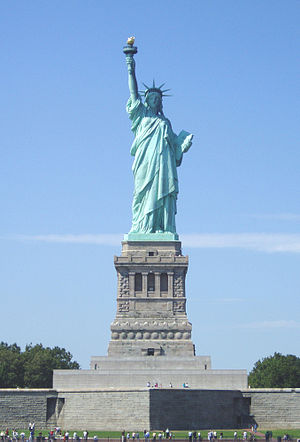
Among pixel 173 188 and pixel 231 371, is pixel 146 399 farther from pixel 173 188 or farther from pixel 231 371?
pixel 173 188

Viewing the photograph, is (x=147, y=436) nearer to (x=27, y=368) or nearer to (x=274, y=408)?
(x=274, y=408)

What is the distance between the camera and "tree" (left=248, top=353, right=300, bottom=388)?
70.0 meters

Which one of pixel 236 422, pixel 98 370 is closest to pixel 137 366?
pixel 98 370

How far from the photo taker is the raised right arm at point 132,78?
206 ft

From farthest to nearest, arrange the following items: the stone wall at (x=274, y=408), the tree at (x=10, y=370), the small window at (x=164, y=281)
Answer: the tree at (x=10, y=370) < the small window at (x=164, y=281) < the stone wall at (x=274, y=408)

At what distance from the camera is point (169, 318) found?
59.7 m

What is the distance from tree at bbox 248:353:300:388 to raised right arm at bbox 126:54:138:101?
20014 millimetres

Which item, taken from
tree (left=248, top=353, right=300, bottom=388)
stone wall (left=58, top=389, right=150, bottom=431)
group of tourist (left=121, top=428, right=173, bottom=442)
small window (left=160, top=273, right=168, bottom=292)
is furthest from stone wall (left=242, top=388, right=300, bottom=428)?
tree (left=248, top=353, right=300, bottom=388)

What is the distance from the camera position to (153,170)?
6247 centimetres

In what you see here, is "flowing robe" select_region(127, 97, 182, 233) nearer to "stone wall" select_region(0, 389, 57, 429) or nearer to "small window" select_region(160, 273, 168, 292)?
"small window" select_region(160, 273, 168, 292)

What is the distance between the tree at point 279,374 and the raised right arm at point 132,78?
20.0 m

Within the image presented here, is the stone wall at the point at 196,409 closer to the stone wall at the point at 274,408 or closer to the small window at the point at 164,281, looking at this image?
the stone wall at the point at 274,408

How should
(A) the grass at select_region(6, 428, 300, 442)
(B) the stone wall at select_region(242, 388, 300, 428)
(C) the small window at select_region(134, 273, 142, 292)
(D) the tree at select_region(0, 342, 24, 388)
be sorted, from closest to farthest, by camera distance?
(A) the grass at select_region(6, 428, 300, 442), (B) the stone wall at select_region(242, 388, 300, 428), (C) the small window at select_region(134, 273, 142, 292), (D) the tree at select_region(0, 342, 24, 388)

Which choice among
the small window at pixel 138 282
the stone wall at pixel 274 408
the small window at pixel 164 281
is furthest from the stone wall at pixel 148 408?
the small window at pixel 138 282
